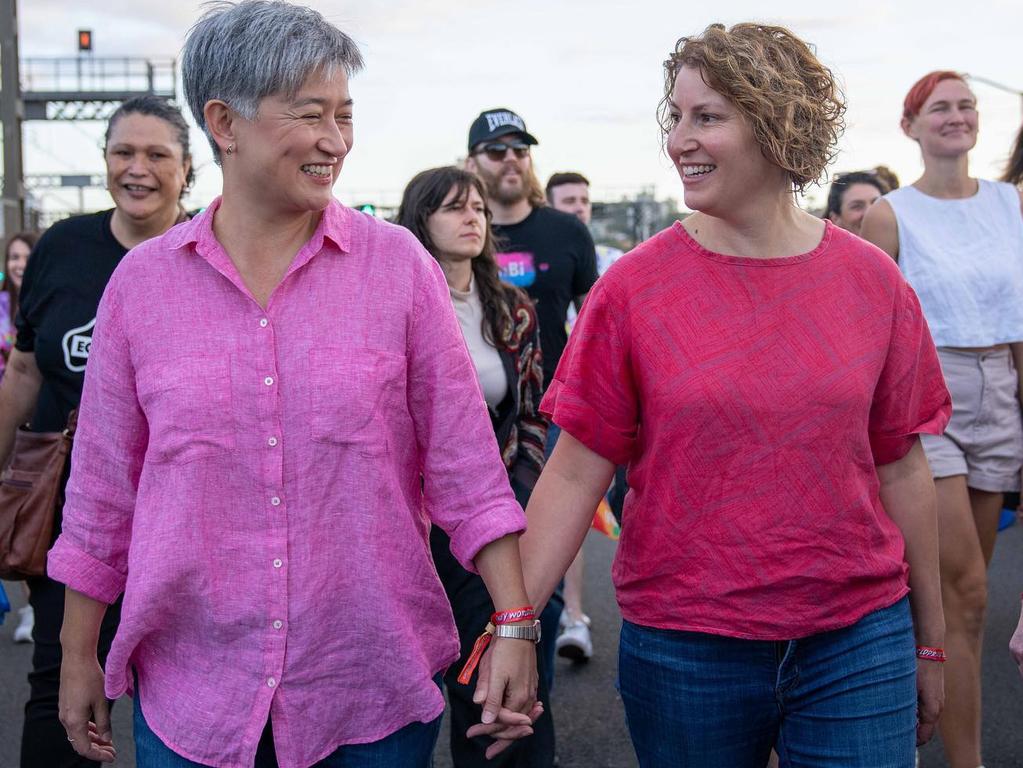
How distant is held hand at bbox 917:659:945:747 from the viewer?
8.68ft

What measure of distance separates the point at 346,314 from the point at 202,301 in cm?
26

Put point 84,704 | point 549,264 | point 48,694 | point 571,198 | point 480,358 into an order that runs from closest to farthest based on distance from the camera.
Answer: point 84,704 < point 48,694 < point 480,358 < point 549,264 < point 571,198

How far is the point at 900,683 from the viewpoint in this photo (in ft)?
7.97

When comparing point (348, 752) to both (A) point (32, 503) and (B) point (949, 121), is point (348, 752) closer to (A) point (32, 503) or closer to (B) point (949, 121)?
(A) point (32, 503)

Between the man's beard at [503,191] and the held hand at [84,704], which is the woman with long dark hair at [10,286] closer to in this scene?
the man's beard at [503,191]

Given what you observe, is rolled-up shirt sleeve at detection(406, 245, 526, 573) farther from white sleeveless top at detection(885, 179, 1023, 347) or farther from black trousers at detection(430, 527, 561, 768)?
white sleeveless top at detection(885, 179, 1023, 347)

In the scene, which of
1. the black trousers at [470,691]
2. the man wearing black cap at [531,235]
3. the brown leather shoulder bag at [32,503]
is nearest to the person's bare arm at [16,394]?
the brown leather shoulder bag at [32,503]

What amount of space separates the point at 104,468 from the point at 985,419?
2.98 meters

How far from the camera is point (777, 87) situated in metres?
2.40

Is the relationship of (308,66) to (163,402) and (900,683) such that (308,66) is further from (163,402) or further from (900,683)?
(900,683)

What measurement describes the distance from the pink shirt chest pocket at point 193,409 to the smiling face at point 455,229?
205 cm

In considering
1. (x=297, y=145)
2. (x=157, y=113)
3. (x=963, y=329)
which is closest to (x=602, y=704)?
(x=963, y=329)

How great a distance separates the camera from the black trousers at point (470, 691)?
370 centimetres

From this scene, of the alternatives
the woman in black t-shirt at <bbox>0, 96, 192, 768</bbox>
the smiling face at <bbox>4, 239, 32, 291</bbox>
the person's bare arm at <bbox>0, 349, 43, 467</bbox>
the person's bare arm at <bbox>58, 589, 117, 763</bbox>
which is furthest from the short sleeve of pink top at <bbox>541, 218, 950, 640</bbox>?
the smiling face at <bbox>4, 239, 32, 291</bbox>
